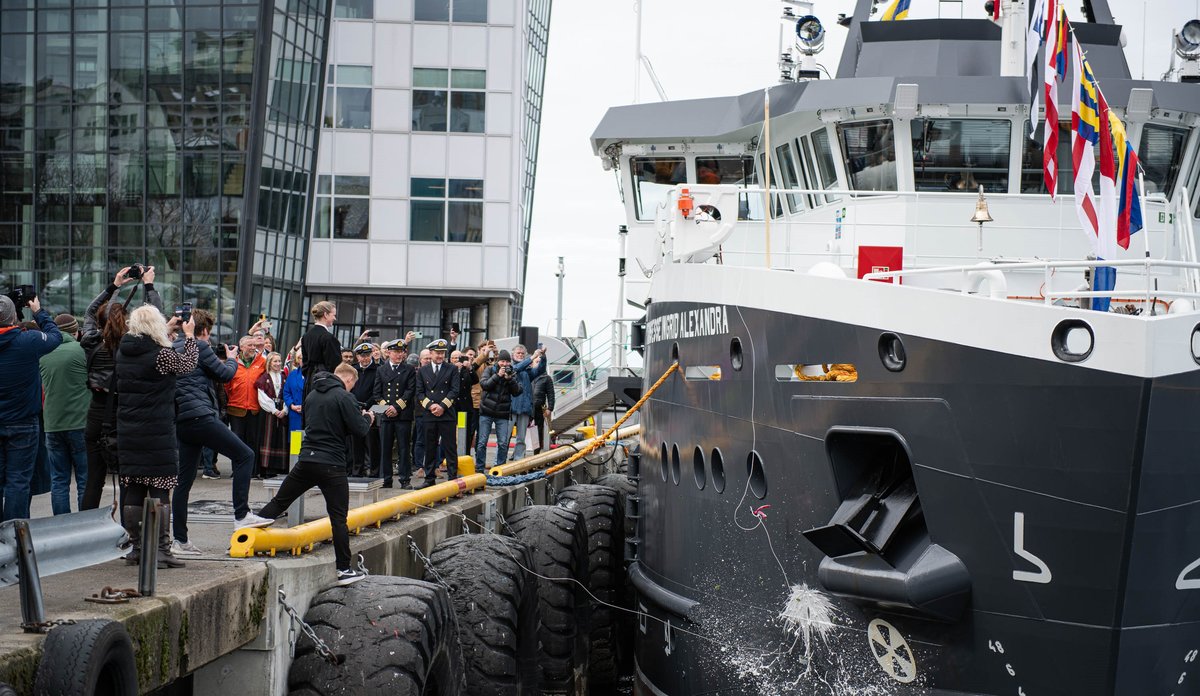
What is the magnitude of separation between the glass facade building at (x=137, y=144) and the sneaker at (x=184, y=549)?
82.0 ft

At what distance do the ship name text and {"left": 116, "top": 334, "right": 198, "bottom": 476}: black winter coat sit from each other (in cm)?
363

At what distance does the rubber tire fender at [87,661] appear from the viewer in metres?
4.69

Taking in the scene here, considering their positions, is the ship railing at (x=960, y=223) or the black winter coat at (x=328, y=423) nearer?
the black winter coat at (x=328, y=423)

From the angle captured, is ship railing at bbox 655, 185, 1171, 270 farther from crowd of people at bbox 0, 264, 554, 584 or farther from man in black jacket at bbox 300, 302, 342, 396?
crowd of people at bbox 0, 264, 554, 584

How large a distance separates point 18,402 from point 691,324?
4678 millimetres

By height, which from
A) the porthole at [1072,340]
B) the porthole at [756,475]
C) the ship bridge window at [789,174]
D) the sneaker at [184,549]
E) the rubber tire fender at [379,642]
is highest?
the ship bridge window at [789,174]

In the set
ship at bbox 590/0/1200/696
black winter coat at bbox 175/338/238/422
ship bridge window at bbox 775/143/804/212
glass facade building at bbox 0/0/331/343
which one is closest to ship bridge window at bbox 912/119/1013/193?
ship at bbox 590/0/1200/696

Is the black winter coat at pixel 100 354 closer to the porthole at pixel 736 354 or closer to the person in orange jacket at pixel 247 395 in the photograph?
the porthole at pixel 736 354

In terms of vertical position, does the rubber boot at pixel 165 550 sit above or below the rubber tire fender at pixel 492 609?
above

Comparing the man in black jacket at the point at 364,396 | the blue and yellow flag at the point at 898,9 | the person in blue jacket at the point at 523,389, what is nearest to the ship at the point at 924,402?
the blue and yellow flag at the point at 898,9

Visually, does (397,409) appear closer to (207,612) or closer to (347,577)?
(347,577)

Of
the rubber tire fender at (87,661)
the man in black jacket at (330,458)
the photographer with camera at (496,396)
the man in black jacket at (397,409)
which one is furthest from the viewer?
the photographer with camera at (496,396)

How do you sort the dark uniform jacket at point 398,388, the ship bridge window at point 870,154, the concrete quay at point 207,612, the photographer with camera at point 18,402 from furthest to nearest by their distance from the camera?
the dark uniform jacket at point 398,388 → the ship bridge window at point 870,154 → the photographer with camera at point 18,402 → the concrete quay at point 207,612

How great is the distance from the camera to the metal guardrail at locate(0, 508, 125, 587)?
16.6 feet
